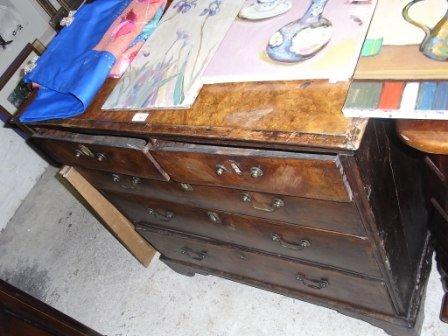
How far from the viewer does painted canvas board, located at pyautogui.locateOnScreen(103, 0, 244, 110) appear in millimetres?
984

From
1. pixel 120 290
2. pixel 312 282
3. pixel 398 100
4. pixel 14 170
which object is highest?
pixel 398 100

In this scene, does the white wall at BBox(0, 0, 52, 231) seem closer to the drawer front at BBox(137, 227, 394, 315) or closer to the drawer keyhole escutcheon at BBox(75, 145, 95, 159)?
the drawer front at BBox(137, 227, 394, 315)

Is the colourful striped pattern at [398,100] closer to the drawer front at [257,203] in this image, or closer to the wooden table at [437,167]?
the wooden table at [437,167]

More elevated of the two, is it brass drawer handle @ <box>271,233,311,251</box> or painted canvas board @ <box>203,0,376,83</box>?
painted canvas board @ <box>203,0,376,83</box>

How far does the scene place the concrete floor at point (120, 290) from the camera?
171 centimetres

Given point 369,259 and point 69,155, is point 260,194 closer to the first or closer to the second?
point 369,259

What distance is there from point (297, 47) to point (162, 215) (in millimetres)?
846

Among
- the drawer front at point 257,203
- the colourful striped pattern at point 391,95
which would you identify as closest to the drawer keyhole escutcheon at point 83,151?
the drawer front at point 257,203

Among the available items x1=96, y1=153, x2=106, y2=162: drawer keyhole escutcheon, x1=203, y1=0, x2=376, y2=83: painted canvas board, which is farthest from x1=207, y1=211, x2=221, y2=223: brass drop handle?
x1=203, y1=0, x2=376, y2=83: painted canvas board

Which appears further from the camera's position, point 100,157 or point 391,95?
point 100,157

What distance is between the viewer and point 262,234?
1.26 metres

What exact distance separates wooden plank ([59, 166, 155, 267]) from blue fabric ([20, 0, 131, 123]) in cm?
46

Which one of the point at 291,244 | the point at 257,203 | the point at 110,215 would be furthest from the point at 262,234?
the point at 110,215

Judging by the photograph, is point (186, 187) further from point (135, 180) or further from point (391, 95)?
point (391, 95)
